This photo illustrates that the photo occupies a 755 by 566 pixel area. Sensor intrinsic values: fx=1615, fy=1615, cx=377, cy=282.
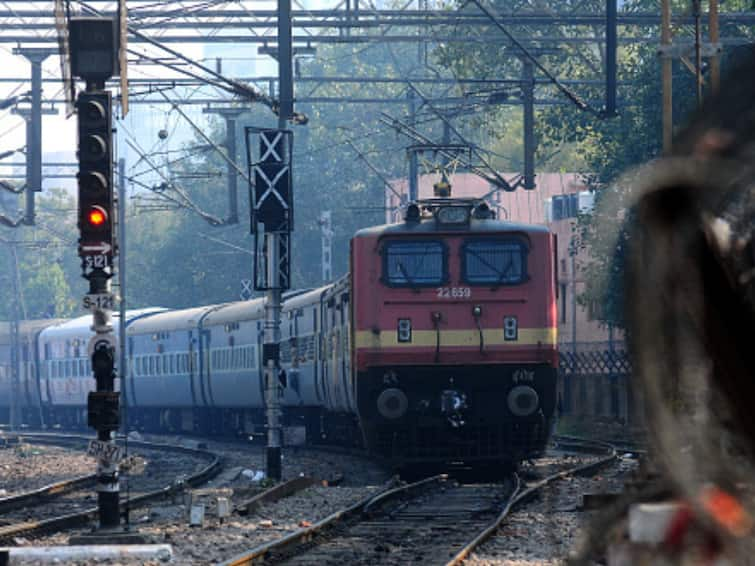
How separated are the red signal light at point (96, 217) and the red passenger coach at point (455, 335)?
240 inches

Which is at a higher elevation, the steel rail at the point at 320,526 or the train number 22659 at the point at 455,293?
the train number 22659 at the point at 455,293

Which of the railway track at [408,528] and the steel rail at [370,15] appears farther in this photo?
the steel rail at [370,15]

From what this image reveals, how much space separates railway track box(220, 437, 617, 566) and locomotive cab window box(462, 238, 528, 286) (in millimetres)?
2404

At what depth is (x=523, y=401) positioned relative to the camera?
19.1 meters

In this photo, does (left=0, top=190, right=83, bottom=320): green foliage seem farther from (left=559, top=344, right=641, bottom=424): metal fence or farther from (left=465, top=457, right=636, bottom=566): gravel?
(left=465, top=457, right=636, bottom=566): gravel

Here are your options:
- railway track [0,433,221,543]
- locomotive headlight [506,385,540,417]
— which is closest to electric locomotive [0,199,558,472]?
locomotive headlight [506,385,540,417]

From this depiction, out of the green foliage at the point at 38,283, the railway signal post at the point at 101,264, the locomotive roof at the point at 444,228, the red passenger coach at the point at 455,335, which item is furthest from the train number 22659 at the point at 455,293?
the green foliage at the point at 38,283

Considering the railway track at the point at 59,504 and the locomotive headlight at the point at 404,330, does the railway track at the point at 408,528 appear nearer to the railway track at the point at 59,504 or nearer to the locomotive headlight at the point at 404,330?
the locomotive headlight at the point at 404,330

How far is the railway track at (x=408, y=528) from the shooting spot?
1164 cm

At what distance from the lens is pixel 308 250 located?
81.6m

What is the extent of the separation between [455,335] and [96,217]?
6.68 m

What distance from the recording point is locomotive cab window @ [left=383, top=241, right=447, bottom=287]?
19359mm

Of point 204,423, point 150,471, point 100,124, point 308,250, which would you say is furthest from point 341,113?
point 100,124

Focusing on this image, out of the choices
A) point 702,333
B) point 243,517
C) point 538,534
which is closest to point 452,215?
point 243,517
